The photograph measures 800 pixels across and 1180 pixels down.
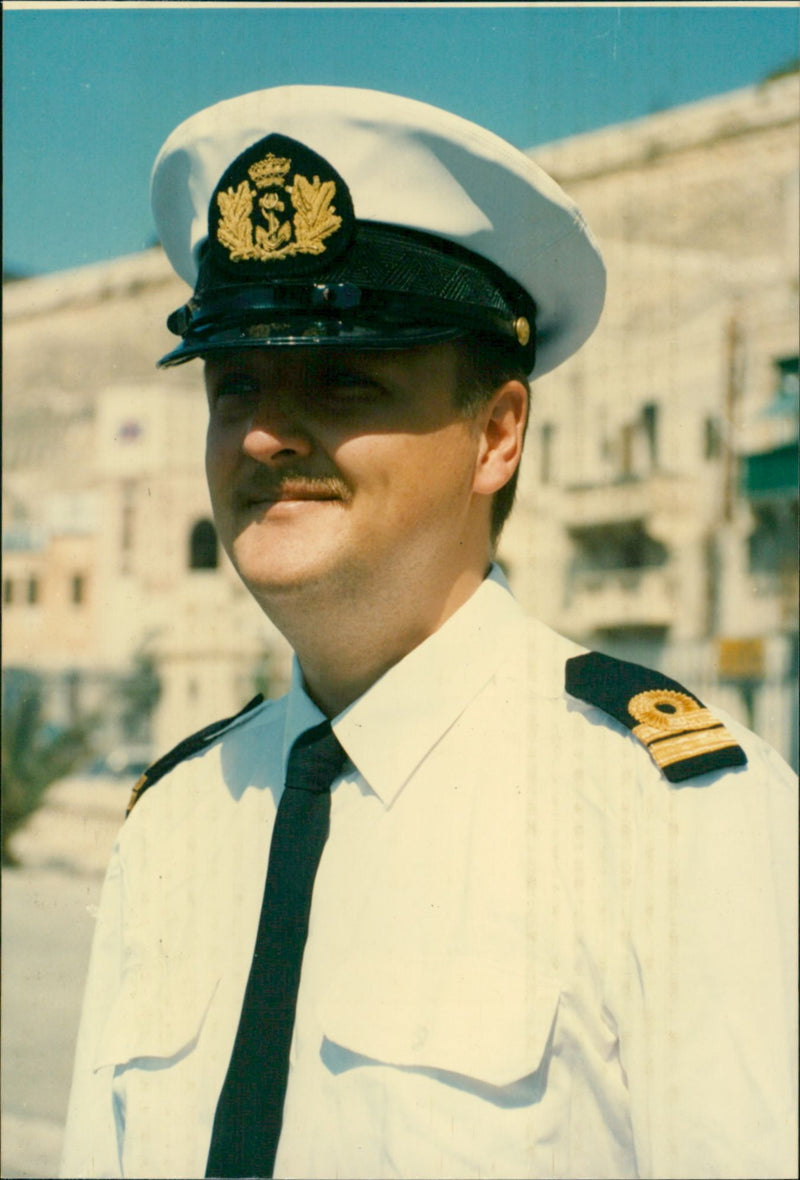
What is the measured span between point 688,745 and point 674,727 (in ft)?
0.14

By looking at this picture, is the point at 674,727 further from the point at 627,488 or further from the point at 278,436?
the point at 627,488

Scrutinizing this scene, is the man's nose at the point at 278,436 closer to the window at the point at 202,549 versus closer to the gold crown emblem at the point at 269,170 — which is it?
the gold crown emblem at the point at 269,170

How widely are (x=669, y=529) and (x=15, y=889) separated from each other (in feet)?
44.3

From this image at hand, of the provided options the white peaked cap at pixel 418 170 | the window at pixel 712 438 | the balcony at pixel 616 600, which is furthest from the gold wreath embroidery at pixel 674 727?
the balcony at pixel 616 600

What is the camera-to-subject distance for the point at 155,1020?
50.9 inches

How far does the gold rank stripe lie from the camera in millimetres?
1121

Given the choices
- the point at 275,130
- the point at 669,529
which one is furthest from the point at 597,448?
the point at 275,130

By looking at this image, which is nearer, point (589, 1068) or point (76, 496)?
point (589, 1068)

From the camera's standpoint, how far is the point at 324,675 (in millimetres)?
1287

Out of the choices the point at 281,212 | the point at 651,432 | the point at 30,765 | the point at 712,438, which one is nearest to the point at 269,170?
the point at 281,212

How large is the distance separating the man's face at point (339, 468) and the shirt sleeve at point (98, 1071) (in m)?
0.53

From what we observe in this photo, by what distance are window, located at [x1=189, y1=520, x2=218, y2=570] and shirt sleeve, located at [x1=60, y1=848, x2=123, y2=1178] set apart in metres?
13.3

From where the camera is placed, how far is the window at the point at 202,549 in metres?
15.0

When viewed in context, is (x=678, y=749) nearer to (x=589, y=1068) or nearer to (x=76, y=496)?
(x=589, y=1068)
